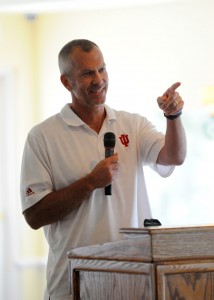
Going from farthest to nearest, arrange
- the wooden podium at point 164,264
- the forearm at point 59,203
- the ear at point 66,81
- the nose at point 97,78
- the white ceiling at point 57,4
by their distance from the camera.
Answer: the white ceiling at point 57,4 → the ear at point 66,81 → the nose at point 97,78 → the forearm at point 59,203 → the wooden podium at point 164,264

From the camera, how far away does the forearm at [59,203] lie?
214 centimetres

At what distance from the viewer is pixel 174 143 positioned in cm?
225

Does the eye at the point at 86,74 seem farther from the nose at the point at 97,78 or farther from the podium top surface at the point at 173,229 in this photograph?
the podium top surface at the point at 173,229

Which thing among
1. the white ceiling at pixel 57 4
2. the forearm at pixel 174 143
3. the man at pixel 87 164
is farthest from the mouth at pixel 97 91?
the white ceiling at pixel 57 4

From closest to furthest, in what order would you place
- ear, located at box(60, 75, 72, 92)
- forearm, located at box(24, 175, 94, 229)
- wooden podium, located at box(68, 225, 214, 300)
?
wooden podium, located at box(68, 225, 214, 300), forearm, located at box(24, 175, 94, 229), ear, located at box(60, 75, 72, 92)

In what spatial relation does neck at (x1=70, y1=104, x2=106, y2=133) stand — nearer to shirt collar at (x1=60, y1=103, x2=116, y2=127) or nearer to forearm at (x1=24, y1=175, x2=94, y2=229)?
shirt collar at (x1=60, y1=103, x2=116, y2=127)

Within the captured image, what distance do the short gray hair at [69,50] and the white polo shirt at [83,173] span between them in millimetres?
171

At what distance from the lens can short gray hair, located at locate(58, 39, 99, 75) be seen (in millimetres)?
2406

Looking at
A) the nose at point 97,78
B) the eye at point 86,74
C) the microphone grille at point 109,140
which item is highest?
the eye at point 86,74

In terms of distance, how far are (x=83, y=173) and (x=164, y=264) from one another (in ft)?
2.65

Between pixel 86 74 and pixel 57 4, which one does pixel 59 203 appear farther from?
pixel 57 4

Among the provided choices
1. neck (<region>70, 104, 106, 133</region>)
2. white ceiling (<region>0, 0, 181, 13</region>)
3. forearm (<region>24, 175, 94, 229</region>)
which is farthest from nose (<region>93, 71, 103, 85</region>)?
white ceiling (<region>0, 0, 181, 13</region>)

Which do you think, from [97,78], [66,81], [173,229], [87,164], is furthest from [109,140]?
[173,229]

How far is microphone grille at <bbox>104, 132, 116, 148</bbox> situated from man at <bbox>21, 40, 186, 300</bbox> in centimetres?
6
